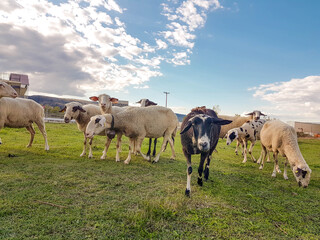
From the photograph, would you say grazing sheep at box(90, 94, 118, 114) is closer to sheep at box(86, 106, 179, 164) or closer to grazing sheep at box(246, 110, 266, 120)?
sheep at box(86, 106, 179, 164)

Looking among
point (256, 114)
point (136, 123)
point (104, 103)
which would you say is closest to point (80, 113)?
point (104, 103)

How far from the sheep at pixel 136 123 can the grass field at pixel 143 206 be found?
1.76 m

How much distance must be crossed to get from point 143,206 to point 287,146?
578 cm

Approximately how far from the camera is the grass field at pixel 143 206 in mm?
3004

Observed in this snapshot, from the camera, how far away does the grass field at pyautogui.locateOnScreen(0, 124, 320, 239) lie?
9.86 ft

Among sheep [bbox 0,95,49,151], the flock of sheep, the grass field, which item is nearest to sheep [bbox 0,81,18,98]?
the flock of sheep

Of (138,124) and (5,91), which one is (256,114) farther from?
(5,91)

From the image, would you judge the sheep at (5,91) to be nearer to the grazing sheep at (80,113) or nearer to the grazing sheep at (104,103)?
the grazing sheep at (80,113)

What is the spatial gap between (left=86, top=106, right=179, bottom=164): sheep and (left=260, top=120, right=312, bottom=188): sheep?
4171 mm

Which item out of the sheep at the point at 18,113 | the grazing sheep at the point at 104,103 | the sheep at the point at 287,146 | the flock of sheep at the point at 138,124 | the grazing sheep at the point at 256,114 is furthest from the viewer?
the grazing sheep at the point at 256,114

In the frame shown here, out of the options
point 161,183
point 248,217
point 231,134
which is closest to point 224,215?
point 248,217

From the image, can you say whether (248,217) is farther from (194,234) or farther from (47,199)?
(47,199)

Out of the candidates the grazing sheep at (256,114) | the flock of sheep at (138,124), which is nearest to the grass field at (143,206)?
the flock of sheep at (138,124)

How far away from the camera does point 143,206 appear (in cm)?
374
